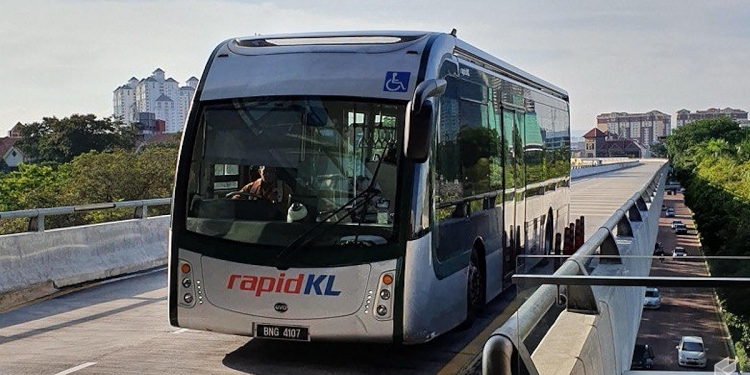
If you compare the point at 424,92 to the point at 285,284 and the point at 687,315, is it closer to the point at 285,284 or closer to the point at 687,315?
the point at 285,284

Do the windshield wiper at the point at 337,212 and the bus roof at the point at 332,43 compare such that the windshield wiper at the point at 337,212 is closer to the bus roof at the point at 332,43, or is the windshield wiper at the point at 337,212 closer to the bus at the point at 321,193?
the bus at the point at 321,193

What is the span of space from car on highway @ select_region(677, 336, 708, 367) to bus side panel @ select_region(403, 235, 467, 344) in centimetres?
409

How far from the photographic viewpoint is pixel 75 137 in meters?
69.1

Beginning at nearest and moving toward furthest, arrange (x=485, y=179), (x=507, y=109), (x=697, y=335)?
(x=697, y=335) → (x=485, y=179) → (x=507, y=109)

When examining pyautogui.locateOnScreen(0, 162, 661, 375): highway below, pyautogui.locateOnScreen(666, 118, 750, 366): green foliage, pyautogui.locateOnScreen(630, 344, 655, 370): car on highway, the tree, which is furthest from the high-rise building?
pyautogui.locateOnScreen(630, 344, 655, 370): car on highway

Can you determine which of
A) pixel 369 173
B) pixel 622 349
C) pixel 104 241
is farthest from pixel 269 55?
pixel 104 241

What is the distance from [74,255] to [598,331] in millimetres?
11473

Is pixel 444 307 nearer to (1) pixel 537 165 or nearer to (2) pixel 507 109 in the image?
(2) pixel 507 109

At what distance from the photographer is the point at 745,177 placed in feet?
203

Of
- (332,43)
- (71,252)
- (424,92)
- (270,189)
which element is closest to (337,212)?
(270,189)

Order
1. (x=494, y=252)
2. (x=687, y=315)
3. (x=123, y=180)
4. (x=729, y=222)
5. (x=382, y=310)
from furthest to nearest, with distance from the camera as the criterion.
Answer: (x=729, y=222) < (x=123, y=180) < (x=494, y=252) < (x=382, y=310) < (x=687, y=315)

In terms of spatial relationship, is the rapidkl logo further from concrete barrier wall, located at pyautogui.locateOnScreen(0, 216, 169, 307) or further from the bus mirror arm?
concrete barrier wall, located at pyautogui.locateOnScreen(0, 216, 169, 307)

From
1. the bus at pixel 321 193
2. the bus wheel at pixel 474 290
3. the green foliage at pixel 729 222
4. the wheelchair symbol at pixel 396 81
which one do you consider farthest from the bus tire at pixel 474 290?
the green foliage at pixel 729 222

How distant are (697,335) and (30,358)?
699 centimetres
